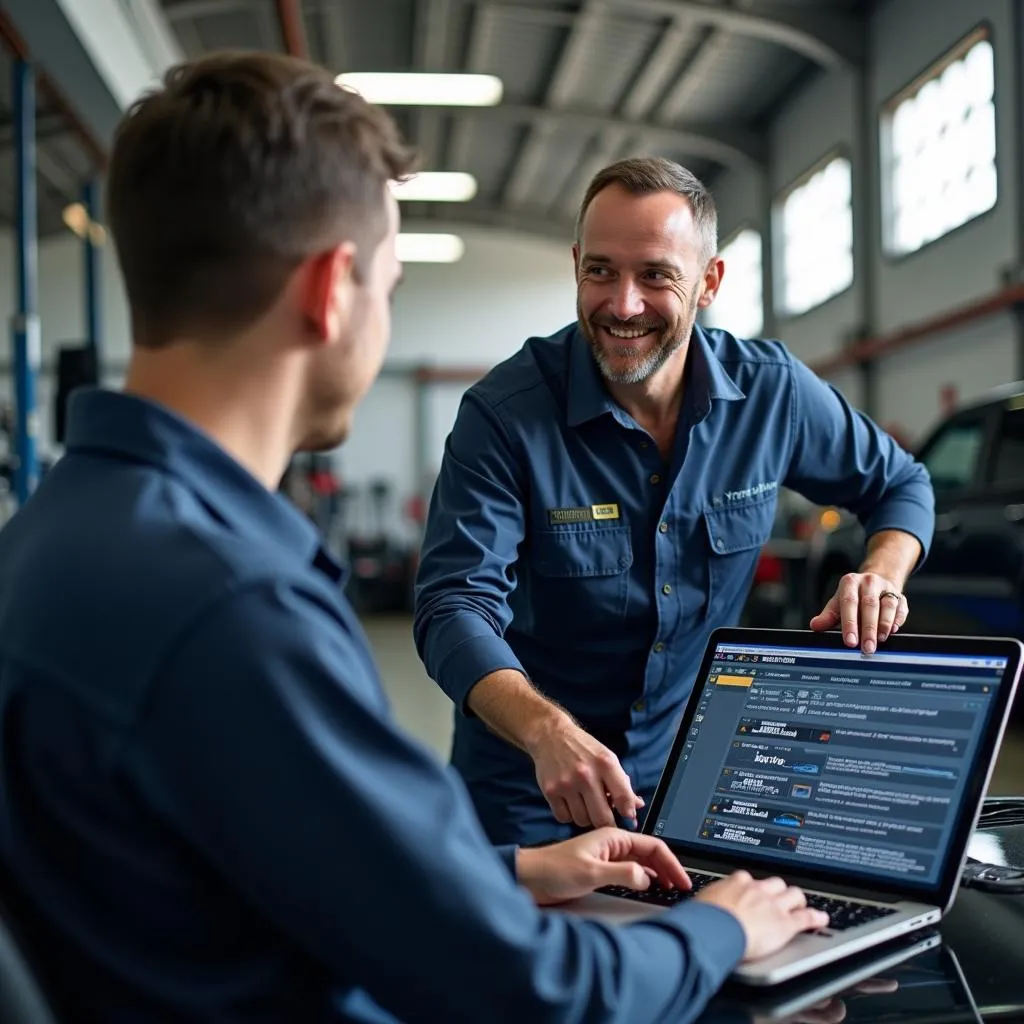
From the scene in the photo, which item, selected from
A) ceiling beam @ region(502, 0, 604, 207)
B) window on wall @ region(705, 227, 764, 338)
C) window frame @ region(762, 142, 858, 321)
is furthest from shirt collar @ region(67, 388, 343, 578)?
window on wall @ region(705, 227, 764, 338)

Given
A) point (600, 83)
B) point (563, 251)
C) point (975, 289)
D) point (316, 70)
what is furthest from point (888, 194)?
point (316, 70)

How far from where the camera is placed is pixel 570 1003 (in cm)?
70

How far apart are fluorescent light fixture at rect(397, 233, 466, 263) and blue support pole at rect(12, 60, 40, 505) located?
847cm

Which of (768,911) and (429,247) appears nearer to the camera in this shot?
(768,911)

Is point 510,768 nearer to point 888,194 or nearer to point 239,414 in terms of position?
point 239,414

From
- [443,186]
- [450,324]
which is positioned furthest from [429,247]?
[443,186]

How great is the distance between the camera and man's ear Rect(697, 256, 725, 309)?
1822 mm

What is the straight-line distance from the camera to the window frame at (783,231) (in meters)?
10.1

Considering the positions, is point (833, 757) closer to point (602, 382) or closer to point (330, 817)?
point (330, 817)

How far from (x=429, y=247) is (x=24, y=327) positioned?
9.78 metres

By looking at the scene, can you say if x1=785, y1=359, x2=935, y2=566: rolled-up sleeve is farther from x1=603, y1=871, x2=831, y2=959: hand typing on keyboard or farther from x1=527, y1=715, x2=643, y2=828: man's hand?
x1=603, y1=871, x2=831, y2=959: hand typing on keyboard

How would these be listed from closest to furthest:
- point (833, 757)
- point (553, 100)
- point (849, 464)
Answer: point (833, 757) → point (849, 464) → point (553, 100)

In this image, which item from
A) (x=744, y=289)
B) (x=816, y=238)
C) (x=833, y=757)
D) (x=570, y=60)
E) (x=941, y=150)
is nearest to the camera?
(x=833, y=757)

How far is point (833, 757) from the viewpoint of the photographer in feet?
3.76
